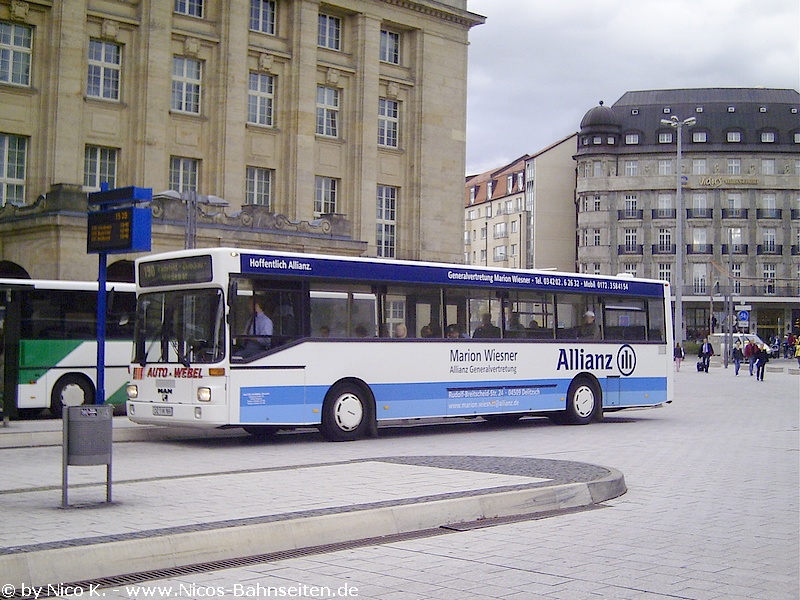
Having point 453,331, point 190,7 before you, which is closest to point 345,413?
point 453,331

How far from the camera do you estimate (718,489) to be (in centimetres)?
1227

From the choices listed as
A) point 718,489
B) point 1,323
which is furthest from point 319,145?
point 718,489

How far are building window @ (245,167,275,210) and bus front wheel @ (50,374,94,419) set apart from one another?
22042 millimetres

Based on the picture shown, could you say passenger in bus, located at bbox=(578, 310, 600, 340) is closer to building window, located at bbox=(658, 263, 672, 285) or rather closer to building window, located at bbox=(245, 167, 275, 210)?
building window, located at bbox=(245, 167, 275, 210)

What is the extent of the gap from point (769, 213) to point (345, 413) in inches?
3707

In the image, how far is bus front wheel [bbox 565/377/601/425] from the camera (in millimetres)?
22109

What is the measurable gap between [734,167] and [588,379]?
8852 cm

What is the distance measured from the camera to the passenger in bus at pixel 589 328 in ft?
73.2

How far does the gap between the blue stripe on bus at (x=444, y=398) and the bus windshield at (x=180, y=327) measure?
951mm

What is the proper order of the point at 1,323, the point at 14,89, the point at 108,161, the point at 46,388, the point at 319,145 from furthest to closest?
the point at 319,145
the point at 108,161
the point at 14,89
the point at 46,388
the point at 1,323

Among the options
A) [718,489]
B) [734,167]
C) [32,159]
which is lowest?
[718,489]

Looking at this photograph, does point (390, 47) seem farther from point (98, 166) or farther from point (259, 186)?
point (98, 166)

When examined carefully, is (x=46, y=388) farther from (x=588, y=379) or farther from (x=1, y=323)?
(x=588, y=379)

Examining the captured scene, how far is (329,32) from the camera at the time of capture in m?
47.7
